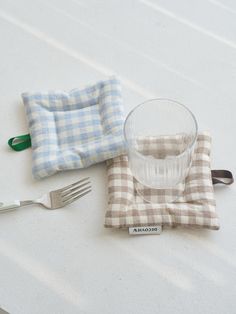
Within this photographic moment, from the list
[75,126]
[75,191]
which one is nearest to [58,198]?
[75,191]

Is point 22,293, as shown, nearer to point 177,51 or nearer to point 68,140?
point 68,140

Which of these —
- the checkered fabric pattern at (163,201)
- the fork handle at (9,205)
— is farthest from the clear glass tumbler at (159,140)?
the fork handle at (9,205)

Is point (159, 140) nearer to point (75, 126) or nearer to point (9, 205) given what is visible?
point (75, 126)

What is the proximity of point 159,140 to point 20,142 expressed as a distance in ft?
0.93

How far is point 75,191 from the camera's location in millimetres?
832

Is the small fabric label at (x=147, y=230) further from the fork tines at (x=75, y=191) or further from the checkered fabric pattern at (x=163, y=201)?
the fork tines at (x=75, y=191)

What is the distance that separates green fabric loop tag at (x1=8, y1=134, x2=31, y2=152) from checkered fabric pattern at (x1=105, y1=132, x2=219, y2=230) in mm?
182

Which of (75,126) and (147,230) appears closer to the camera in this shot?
(147,230)

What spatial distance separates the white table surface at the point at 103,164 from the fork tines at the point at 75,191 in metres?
0.01

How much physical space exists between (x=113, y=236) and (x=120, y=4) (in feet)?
2.04

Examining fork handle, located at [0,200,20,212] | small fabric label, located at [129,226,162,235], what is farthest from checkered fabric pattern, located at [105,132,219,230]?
fork handle, located at [0,200,20,212]

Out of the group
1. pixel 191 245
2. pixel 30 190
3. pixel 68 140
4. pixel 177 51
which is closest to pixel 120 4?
pixel 177 51

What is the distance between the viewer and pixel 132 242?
0.78 m

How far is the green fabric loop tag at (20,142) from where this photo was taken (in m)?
0.90
